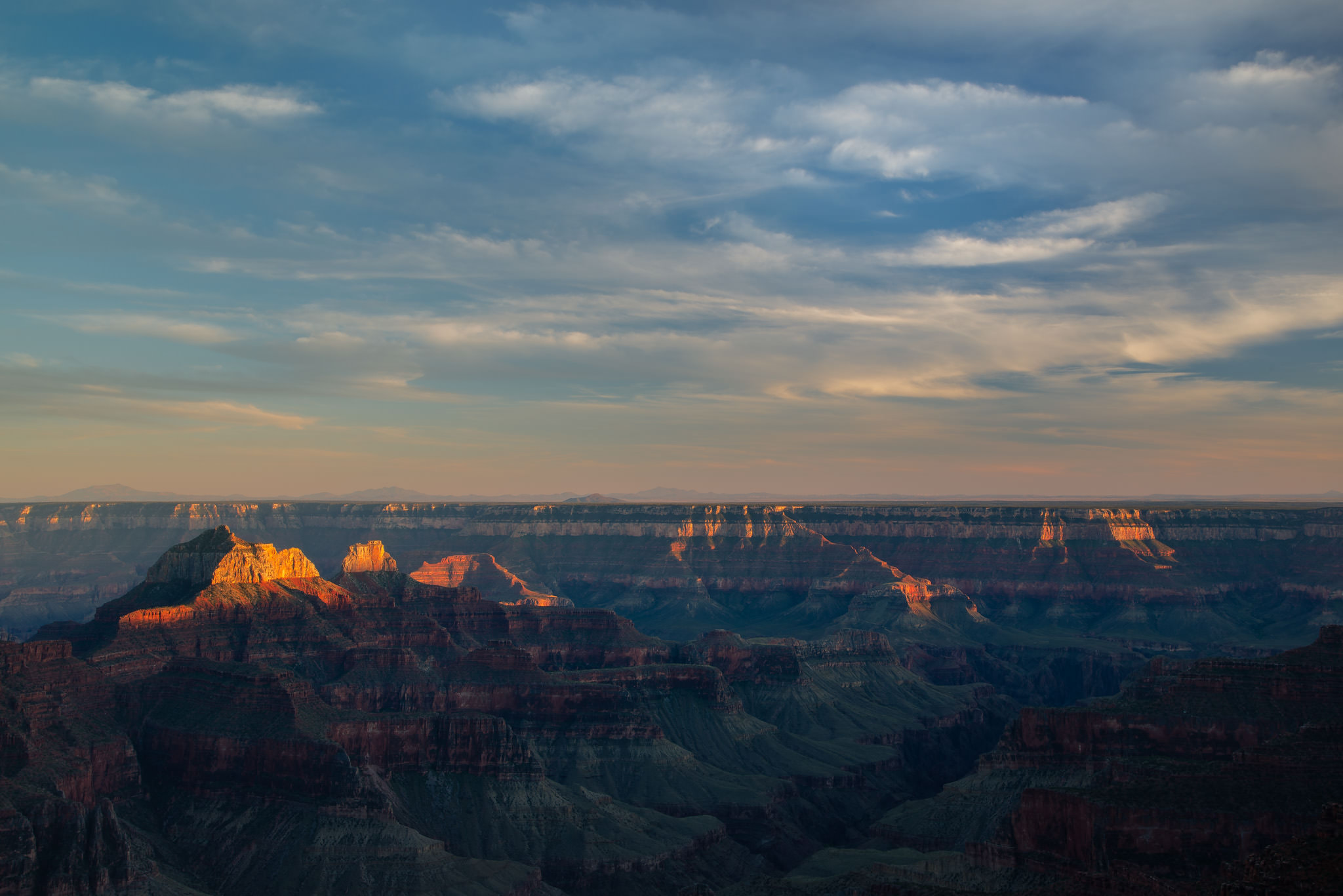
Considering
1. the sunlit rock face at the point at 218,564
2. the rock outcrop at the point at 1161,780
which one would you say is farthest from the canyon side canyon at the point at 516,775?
the sunlit rock face at the point at 218,564

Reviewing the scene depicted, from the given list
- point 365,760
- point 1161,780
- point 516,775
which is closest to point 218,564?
point 365,760

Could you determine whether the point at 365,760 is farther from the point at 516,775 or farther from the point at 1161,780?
the point at 1161,780

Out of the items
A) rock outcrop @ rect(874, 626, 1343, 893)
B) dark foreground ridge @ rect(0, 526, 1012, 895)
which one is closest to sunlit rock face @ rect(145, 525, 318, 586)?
dark foreground ridge @ rect(0, 526, 1012, 895)

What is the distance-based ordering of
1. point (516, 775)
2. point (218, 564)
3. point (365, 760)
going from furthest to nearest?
point (218, 564) < point (516, 775) < point (365, 760)

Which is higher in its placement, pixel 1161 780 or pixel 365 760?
pixel 1161 780

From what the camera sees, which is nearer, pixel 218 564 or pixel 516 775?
pixel 516 775

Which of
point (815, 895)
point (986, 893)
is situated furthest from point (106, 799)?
point (986, 893)

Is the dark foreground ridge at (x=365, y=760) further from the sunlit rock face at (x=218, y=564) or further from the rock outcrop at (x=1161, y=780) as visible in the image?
the rock outcrop at (x=1161, y=780)

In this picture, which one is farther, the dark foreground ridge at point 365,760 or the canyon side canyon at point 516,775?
the dark foreground ridge at point 365,760

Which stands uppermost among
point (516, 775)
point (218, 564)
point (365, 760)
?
point (218, 564)
